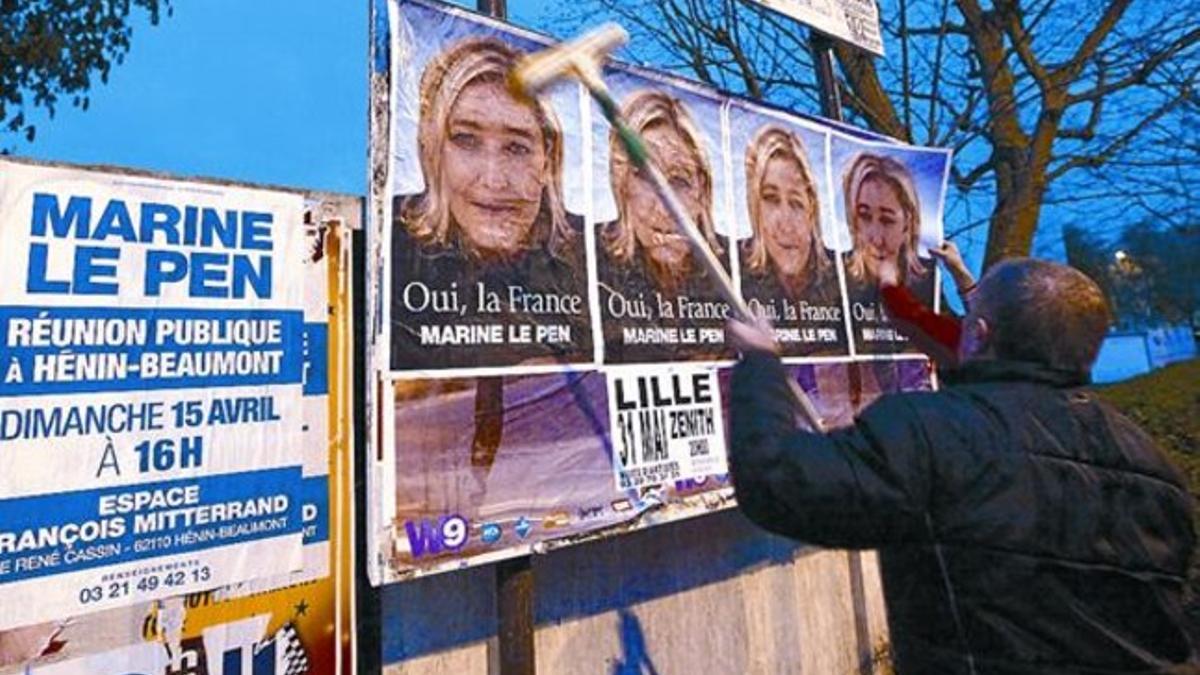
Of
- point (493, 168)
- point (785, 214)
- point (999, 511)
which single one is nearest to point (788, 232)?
point (785, 214)

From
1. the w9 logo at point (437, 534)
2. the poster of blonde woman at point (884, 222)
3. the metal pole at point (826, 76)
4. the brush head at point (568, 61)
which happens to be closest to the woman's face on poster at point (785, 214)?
the poster of blonde woman at point (884, 222)

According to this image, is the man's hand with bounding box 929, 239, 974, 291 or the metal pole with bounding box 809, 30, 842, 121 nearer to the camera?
the man's hand with bounding box 929, 239, 974, 291

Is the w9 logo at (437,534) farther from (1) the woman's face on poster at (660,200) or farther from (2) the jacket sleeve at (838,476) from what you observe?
(1) the woman's face on poster at (660,200)

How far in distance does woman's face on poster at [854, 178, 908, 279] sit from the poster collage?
22.3 inches

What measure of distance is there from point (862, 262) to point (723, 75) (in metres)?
4.76

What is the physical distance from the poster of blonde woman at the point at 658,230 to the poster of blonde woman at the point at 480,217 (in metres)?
0.15

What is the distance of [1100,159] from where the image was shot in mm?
7375

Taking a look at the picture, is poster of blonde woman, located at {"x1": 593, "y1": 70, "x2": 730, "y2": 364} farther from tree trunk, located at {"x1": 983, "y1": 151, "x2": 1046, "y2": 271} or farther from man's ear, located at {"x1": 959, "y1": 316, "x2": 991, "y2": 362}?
tree trunk, located at {"x1": 983, "y1": 151, "x2": 1046, "y2": 271}

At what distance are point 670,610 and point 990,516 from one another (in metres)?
2.28

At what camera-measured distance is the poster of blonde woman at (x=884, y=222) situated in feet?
13.8

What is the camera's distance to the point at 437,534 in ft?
7.57

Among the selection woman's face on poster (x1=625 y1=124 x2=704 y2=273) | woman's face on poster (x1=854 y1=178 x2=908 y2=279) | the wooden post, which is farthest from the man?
woman's face on poster (x1=854 y1=178 x2=908 y2=279)

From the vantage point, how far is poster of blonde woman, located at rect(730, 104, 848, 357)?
3676 millimetres

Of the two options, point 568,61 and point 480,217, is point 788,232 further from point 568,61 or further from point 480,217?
point 568,61
